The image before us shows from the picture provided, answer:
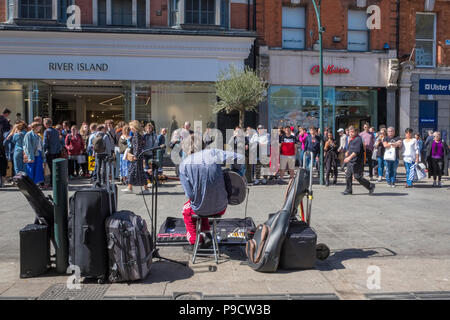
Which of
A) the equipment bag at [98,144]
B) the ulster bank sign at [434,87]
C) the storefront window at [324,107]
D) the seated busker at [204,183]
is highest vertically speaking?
the ulster bank sign at [434,87]

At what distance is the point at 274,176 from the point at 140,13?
9470mm

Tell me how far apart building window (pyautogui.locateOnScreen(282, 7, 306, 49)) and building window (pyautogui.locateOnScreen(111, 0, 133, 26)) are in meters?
6.85

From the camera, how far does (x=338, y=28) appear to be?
19.7 m

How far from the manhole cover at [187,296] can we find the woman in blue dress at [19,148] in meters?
9.22

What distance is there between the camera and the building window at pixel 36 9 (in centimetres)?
1745

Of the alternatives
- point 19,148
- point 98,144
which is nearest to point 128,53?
point 19,148

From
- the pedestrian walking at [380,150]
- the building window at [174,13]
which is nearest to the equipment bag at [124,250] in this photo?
the pedestrian walking at [380,150]

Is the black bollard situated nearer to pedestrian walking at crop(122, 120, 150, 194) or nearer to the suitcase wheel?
the suitcase wheel

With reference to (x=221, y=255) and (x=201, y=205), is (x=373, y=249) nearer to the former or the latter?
(x=221, y=255)

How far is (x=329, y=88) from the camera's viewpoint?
19781 millimetres

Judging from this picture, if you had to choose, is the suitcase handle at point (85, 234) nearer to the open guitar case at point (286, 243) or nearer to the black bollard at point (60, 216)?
the black bollard at point (60, 216)

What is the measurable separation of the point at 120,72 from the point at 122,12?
262 centimetres

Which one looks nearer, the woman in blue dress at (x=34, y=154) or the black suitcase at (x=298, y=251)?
the black suitcase at (x=298, y=251)
